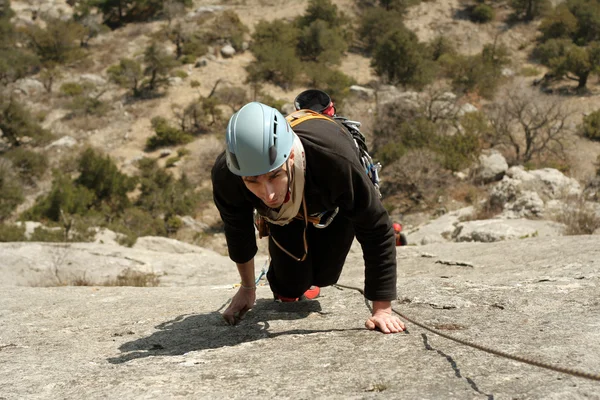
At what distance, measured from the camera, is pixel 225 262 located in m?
6.69

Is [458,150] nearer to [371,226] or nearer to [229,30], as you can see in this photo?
[371,226]

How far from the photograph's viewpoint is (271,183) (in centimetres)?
213

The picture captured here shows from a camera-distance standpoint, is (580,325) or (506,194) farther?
(506,194)

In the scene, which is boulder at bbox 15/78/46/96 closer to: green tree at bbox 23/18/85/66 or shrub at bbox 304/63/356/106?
green tree at bbox 23/18/85/66

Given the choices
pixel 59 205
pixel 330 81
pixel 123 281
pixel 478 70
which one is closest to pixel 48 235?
pixel 59 205

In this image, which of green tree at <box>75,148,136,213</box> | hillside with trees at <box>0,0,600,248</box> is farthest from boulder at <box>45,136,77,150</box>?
green tree at <box>75,148,136,213</box>

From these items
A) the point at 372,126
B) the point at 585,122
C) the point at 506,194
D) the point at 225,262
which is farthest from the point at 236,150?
the point at 585,122

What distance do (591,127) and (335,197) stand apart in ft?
65.4

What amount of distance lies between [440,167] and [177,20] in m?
22.6

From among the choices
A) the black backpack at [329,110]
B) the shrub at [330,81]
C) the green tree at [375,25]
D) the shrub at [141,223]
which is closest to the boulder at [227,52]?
the shrub at [330,81]

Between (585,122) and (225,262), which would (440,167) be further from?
(225,262)

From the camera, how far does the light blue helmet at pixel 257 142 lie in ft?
6.64

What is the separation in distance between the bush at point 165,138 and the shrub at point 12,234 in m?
11.5

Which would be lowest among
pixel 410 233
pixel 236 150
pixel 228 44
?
pixel 410 233
